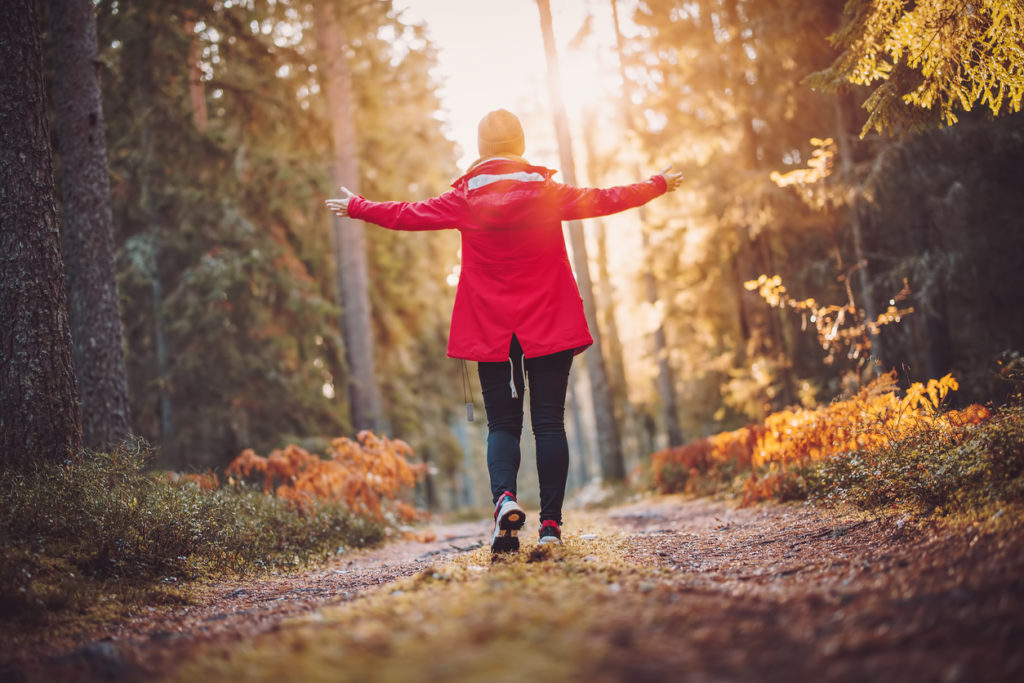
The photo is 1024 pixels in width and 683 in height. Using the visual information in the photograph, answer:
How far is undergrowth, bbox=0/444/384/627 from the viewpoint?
11.6ft

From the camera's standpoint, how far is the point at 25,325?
16.0ft

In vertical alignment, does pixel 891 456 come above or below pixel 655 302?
below

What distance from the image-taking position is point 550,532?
14.2 ft

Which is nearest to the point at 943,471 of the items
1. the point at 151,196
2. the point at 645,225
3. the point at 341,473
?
the point at 341,473

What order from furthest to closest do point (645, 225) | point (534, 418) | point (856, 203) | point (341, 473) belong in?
point (645, 225) < point (856, 203) < point (341, 473) < point (534, 418)

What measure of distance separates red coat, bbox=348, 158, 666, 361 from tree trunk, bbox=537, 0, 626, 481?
33.1 feet

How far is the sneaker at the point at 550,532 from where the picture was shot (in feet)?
14.0

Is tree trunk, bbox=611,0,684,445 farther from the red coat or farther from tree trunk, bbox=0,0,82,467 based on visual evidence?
tree trunk, bbox=0,0,82,467

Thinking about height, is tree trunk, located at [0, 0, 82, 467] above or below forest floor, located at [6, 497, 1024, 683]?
above

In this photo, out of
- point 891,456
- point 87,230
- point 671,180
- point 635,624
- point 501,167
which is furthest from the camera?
point 87,230

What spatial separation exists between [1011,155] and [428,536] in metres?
11.0

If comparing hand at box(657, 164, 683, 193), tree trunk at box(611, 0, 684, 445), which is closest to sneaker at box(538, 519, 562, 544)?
hand at box(657, 164, 683, 193)

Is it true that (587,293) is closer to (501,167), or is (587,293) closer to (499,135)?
(499,135)

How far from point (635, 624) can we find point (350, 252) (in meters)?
13.9
